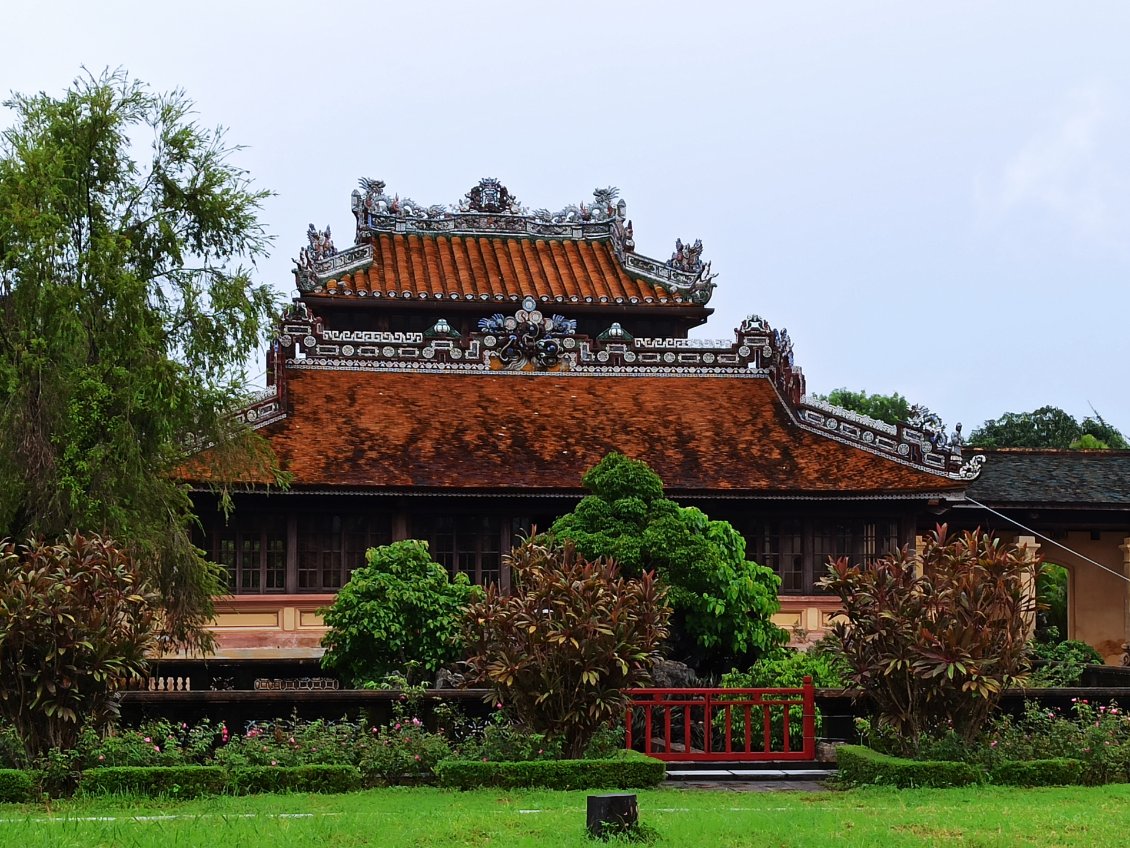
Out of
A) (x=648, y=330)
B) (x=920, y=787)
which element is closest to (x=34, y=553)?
(x=920, y=787)

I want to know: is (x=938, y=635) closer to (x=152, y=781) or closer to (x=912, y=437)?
(x=152, y=781)

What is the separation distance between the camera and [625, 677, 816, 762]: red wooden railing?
59.1ft

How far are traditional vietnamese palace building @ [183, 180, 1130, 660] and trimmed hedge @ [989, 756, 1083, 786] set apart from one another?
12.7 metres

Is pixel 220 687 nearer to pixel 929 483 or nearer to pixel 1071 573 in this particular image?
pixel 929 483

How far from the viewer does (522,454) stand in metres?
29.5

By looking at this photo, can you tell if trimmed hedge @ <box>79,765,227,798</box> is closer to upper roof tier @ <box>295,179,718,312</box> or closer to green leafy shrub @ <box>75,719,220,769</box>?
green leafy shrub @ <box>75,719,220,769</box>

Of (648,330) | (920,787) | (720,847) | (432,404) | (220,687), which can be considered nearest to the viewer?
(720,847)

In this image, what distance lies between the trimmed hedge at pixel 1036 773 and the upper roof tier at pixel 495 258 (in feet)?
71.3

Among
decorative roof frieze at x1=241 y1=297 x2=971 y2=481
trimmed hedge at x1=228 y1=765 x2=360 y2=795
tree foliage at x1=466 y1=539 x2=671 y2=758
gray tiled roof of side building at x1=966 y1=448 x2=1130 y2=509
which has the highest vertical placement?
decorative roof frieze at x1=241 y1=297 x2=971 y2=481

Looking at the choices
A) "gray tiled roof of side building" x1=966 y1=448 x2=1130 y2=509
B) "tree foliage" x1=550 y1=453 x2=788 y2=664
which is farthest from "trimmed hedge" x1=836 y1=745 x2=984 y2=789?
"gray tiled roof of side building" x1=966 y1=448 x2=1130 y2=509

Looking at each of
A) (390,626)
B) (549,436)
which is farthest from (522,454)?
(390,626)

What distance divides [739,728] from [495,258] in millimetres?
20481

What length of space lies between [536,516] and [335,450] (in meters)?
3.92

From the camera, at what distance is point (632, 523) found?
2377 centimetres
